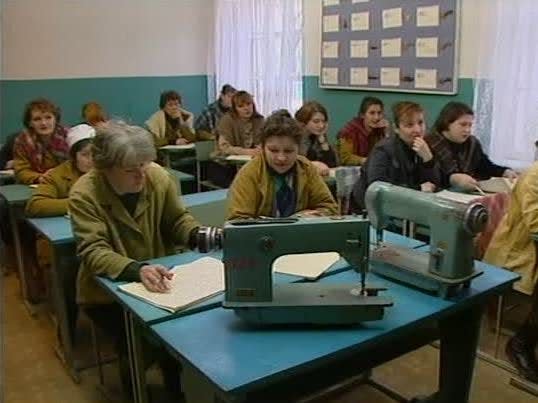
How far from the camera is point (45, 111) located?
363 centimetres

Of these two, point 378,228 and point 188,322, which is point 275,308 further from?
point 378,228

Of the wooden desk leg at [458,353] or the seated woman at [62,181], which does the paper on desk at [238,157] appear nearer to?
the seated woman at [62,181]

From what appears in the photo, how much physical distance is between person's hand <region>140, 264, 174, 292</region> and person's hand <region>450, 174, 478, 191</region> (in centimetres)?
196

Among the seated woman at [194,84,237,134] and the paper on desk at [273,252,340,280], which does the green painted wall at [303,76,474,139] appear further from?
the paper on desk at [273,252,340,280]

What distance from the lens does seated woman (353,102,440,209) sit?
10.0 feet

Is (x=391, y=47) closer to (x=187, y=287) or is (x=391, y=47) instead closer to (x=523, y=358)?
(x=523, y=358)

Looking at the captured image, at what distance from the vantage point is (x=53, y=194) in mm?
2686

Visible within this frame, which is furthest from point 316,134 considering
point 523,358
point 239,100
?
point 523,358

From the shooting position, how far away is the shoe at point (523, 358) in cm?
249

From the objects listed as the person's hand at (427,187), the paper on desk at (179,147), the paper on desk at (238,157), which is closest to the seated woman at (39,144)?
the paper on desk at (238,157)

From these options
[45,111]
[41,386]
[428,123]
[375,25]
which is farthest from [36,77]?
[41,386]

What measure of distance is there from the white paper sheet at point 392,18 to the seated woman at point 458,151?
61.3 inches

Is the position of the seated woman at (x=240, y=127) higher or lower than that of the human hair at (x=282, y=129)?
lower

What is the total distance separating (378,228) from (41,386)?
1.64 m
